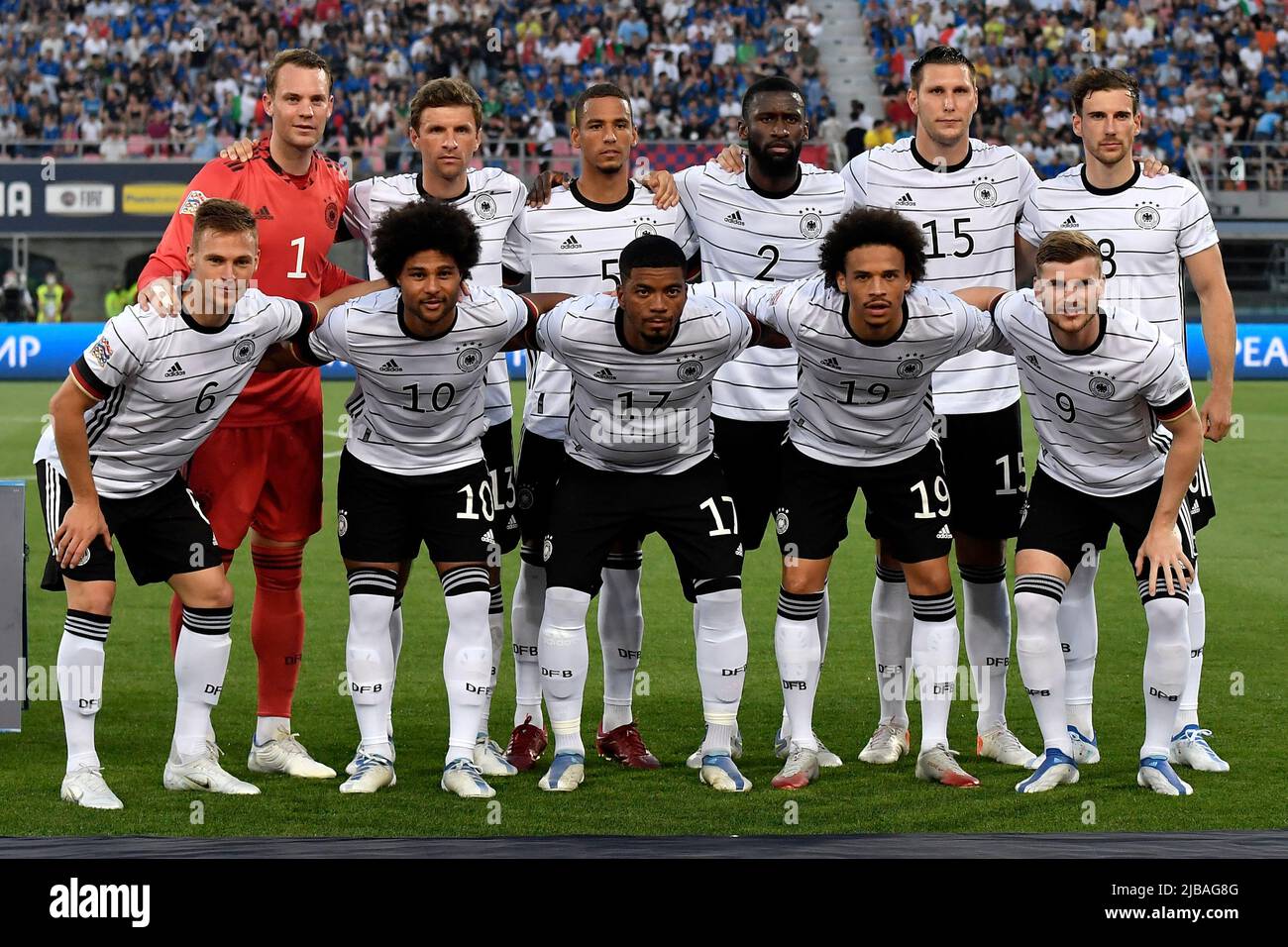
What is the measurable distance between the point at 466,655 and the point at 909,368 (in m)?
1.72

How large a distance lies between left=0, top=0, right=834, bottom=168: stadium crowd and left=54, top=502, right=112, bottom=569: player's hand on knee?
2059cm

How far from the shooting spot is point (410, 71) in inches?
1077

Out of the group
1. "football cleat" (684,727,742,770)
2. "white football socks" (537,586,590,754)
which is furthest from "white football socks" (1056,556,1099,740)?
"white football socks" (537,586,590,754)

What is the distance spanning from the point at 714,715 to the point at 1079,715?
1.36 m

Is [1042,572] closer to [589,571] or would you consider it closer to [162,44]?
[589,571]

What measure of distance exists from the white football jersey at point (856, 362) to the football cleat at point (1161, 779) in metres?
1.27

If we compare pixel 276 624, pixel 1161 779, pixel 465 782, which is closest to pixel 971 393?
pixel 1161 779

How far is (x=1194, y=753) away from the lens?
585 cm

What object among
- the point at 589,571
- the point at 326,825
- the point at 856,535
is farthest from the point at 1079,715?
the point at 856,535

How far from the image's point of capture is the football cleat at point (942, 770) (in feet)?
18.2

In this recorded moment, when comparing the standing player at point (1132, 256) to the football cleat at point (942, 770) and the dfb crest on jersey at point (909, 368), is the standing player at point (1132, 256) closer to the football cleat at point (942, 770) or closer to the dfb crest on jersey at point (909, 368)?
the football cleat at point (942, 770)

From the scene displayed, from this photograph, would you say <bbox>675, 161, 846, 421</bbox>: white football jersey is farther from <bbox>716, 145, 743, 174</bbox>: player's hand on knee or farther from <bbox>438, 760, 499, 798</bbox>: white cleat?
<bbox>438, 760, 499, 798</bbox>: white cleat

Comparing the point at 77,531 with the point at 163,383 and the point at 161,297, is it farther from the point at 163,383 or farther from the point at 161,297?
the point at 161,297

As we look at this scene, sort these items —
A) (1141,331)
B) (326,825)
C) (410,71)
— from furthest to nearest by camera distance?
1. (410,71)
2. (1141,331)
3. (326,825)
